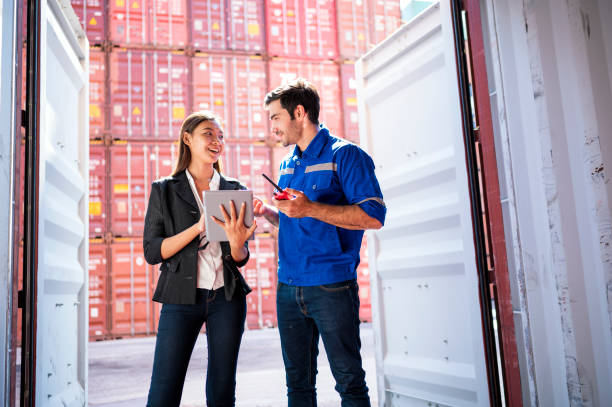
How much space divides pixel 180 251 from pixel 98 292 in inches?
257

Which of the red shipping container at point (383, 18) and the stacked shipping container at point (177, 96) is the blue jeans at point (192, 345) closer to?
the stacked shipping container at point (177, 96)

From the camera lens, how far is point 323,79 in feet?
31.3

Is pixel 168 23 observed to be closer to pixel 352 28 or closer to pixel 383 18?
pixel 352 28

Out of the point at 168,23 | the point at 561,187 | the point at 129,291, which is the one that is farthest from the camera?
the point at 168,23

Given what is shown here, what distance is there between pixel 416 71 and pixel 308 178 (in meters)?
1.31

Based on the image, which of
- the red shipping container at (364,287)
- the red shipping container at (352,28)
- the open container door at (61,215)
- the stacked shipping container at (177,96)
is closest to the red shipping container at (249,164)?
the stacked shipping container at (177,96)

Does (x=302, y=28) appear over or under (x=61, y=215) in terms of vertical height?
over

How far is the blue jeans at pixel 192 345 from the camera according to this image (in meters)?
2.07

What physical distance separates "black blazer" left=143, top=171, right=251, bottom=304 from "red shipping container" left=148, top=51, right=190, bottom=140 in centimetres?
665

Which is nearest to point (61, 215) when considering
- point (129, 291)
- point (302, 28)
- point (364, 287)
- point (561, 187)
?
point (561, 187)

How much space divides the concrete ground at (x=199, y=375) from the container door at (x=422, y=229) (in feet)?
3.05

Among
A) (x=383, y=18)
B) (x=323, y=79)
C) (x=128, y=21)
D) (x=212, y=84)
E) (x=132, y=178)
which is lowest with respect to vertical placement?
(x=132, y=178)

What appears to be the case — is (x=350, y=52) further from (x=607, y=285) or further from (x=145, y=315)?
(x=607, y=285)

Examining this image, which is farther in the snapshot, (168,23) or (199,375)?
(168,23)
